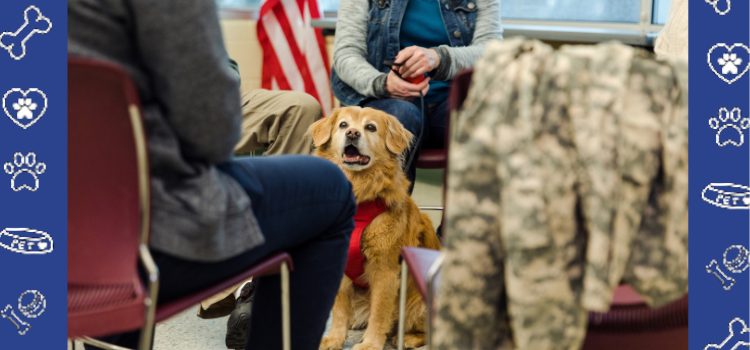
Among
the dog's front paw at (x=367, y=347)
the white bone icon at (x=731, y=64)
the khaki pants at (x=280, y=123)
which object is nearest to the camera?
the white bone icon at (x=731, y=64)

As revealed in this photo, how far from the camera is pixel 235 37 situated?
10.3ft

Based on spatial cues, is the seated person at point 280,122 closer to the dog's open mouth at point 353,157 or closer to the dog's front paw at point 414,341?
the dog's open mouth at point 353,157

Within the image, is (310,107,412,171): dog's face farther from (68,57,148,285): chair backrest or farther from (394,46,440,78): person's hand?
(68,57,148,285): chair backrest

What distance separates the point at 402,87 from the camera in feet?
6.64

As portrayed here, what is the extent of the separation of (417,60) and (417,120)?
0.21 meters

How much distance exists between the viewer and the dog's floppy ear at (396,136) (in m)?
1.98

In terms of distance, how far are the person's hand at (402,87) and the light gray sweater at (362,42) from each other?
32 mm

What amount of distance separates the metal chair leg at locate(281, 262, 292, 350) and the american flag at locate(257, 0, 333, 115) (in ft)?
7.34

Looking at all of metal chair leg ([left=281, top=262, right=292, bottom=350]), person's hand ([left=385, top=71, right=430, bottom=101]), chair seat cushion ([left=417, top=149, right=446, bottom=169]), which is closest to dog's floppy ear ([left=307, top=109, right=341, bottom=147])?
person's hand ([left=385, top=71, right=430, bottom=101])

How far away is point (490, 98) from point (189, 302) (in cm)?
52

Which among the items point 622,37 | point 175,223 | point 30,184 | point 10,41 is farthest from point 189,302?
point 622,37

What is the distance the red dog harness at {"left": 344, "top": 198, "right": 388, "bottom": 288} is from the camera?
1.87 metres

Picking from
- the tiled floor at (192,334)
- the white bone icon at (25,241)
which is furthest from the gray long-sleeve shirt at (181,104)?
the tiled floor at (192,334)

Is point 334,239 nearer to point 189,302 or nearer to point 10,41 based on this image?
point 189,302
